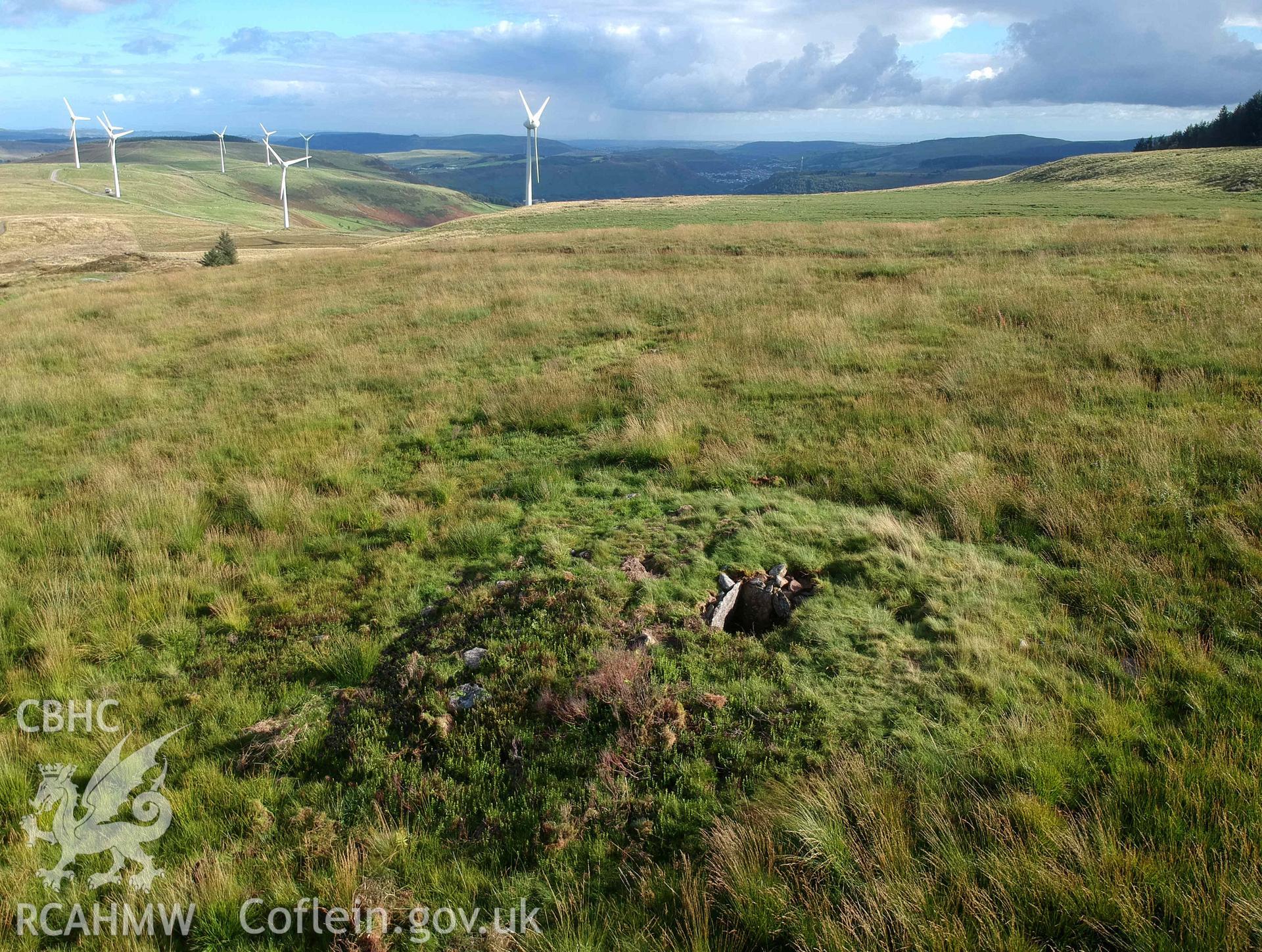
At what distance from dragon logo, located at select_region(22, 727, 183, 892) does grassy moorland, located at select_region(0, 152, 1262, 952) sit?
0.11 meters

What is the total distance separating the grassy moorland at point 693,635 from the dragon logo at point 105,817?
108mm

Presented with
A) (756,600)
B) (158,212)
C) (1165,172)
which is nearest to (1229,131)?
(1165,172)

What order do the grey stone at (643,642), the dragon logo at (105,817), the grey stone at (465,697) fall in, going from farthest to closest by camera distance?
the grey stone at (643,642) < the grey stone at (465,697) < the dragon logo at (105,817)

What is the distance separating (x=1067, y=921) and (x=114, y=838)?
17.8 ft

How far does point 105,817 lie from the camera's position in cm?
429

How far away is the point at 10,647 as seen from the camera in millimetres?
5992

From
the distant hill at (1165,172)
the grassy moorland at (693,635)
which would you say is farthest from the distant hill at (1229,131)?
the grassy moorland at (693,635)

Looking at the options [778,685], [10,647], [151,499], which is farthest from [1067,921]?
[151,499]

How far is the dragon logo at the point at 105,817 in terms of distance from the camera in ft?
13.0

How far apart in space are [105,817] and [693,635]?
425 cm

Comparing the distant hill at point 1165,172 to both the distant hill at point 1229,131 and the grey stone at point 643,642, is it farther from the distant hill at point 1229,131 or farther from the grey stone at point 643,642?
the grey stone at point 643,642

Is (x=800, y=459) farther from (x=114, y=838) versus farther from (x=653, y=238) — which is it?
(x=653, y=238)

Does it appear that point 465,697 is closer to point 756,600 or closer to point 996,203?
point 756,600

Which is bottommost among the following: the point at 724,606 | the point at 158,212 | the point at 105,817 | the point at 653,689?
the point at 105,817
